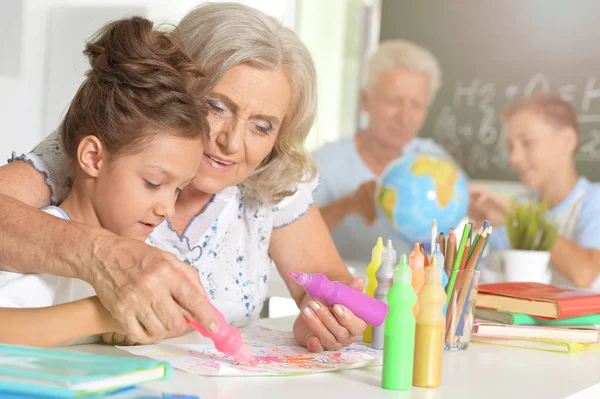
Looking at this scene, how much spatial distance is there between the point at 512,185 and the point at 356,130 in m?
0.85

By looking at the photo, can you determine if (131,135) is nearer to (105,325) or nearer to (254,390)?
(105,325)

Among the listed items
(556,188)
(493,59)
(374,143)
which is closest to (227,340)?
(374,143)

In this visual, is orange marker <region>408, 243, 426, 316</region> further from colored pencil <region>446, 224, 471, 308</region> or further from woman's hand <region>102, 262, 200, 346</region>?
woman's hand <region>102, 262, 200, 346</region>

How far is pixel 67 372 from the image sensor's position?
82cm

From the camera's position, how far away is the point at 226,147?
150 cm

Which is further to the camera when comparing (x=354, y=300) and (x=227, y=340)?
(x=354, y=300)

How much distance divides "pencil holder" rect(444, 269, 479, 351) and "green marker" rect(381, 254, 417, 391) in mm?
324

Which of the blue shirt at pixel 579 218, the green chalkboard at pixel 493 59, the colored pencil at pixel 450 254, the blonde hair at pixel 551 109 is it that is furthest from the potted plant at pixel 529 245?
the colored pencil at pixel 450 254

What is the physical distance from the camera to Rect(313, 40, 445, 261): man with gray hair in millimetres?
3826

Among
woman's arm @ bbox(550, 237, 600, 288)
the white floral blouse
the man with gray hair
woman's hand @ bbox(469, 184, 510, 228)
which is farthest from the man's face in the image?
the white floral blouse

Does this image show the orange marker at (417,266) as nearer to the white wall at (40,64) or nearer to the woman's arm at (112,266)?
the woman's arm at (112,266)

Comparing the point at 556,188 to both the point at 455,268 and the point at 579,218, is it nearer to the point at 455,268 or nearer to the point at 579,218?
the point at 579,218

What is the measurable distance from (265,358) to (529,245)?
2.05m

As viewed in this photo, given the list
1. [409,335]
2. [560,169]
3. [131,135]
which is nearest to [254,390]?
[409,335]
